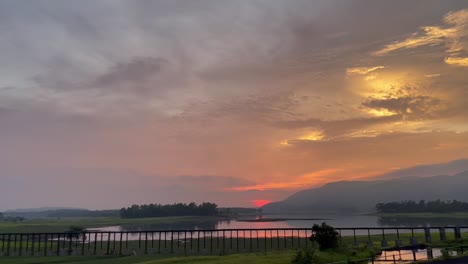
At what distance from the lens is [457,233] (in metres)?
63.2

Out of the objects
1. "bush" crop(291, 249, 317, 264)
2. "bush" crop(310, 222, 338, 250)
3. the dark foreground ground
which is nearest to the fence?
"bush" crop(310, 222, 338, 250)

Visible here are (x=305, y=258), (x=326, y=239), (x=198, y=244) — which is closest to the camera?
(x=305, y=258)

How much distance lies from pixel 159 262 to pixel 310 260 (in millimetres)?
17602

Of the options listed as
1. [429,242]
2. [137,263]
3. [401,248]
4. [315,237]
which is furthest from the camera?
[429,242]

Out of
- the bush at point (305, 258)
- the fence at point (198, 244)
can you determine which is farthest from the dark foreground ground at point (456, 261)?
the fence at point (198, 244)

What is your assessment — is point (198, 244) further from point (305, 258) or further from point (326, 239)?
point (305, 258)

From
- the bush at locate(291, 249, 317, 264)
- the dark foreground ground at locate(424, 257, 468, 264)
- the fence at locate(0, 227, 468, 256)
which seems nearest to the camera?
the dark foreground ground at locate(424, 257, 468, 264)

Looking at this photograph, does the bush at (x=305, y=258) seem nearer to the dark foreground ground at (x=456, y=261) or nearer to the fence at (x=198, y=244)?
the dark foreground ground at (x=456, y=261)

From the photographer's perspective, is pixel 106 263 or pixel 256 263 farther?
pixel 106 263

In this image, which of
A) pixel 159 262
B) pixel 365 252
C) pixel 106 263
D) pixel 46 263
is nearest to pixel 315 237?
pixel 365 252

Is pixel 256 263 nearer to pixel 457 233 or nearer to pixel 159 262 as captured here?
pixel 159 262

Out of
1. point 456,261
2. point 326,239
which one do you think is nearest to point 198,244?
point 326,239

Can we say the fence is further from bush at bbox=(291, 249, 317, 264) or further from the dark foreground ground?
the dark foreground ground

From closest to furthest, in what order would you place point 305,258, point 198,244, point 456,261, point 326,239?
point 456,261 < point 305,258 < point 326,239 < point 198,244
